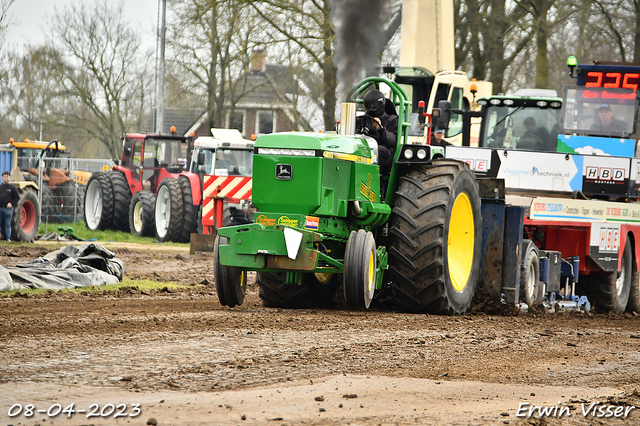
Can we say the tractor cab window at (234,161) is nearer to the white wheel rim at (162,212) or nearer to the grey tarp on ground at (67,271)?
the white wheel rim at (162,212)

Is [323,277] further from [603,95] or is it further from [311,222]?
[603,95]

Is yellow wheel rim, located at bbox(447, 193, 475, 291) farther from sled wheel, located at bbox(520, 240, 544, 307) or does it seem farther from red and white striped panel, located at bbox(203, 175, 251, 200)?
red and white striped panel, located at bbox(203, 175, 251, 200)

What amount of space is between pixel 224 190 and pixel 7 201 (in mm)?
5171

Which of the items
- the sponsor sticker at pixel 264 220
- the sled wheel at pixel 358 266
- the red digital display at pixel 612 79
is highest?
the red digital display at pixel 612 79

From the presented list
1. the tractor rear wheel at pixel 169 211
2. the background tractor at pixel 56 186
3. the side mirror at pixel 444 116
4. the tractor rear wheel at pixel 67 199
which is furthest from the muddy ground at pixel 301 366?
the tractor rear wheel at pixel 67 199

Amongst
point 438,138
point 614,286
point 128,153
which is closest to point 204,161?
point 128,153

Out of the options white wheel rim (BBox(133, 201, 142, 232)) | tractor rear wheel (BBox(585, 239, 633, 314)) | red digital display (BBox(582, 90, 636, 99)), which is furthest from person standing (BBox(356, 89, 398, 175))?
white wheel rim (BBox(133, 201, 142, 232))

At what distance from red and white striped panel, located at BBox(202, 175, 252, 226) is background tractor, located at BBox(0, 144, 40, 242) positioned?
4.62 metres

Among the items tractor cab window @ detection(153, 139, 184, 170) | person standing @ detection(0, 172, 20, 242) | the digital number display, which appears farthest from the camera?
tractor cab window @ detection(153, 139, 184, 170)

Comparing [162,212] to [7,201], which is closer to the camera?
[7,201]

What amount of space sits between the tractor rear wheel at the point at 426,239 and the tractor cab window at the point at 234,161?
12.7 meters

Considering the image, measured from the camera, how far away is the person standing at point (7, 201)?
19.9m

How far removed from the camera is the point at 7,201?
19875 mm

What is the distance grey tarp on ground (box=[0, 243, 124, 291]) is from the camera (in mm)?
10867
